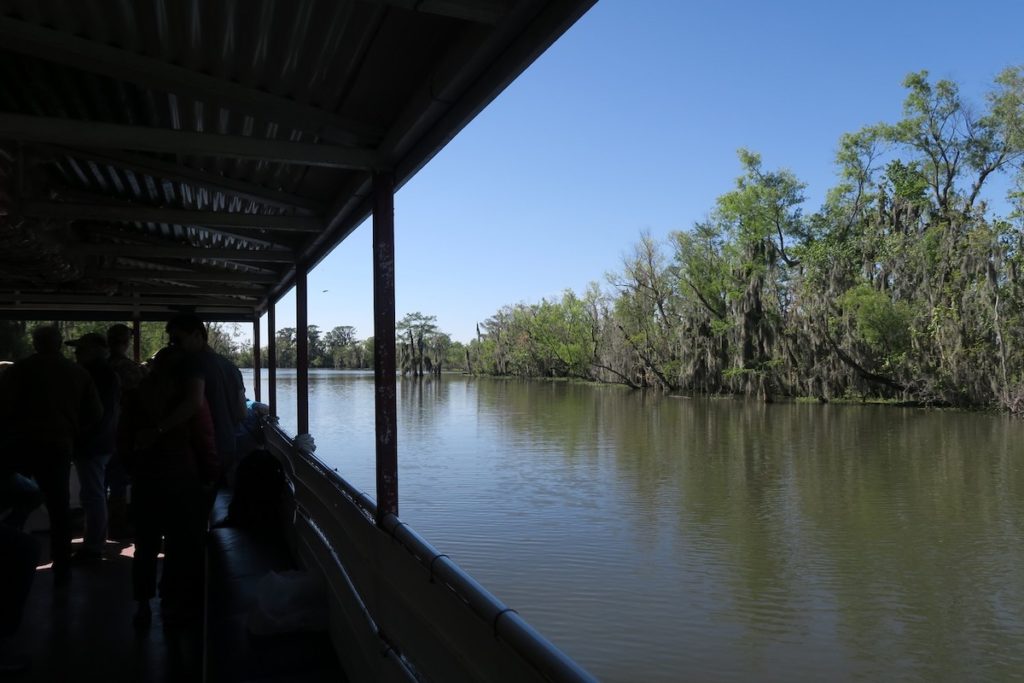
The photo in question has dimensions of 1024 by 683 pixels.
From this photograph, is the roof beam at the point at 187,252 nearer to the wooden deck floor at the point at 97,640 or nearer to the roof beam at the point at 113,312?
the wooden deck floor at the point at 97,640

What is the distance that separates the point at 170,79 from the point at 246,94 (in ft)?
0.86

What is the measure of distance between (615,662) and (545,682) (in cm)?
593

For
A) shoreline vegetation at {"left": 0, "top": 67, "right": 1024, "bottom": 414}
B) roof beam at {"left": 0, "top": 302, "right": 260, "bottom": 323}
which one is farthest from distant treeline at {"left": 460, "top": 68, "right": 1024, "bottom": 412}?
roof beam at {"left": 0, "top": 302, "right": 260, "bottom": 323}

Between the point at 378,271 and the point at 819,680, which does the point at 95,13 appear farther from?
the point at 819,680

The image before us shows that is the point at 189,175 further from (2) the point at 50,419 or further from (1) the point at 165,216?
(2) the point at 50,419

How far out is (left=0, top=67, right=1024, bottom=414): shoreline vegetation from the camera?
28.2 m

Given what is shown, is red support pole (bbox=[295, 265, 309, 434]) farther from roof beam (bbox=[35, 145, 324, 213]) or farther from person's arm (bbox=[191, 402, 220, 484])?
person's arm (bbox=[191, 402, 220, 484])

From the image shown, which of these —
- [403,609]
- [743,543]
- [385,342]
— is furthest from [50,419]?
[743,543]

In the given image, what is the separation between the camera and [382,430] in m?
3.34

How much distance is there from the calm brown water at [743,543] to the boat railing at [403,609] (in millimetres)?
4032

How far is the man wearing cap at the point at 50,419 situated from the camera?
3873 mm

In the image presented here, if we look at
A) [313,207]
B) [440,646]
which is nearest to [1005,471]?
[313,207]

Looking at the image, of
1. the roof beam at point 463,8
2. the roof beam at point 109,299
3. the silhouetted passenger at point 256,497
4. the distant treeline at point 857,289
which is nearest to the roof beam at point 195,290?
the roof beam at point 109,299

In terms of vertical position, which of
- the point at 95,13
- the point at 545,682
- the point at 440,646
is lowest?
the point at 440,646
